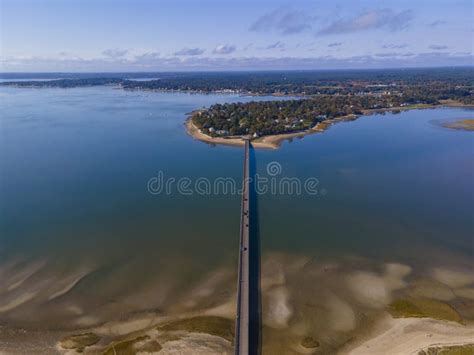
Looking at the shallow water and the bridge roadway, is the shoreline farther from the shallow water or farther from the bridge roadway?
the bridge roadway

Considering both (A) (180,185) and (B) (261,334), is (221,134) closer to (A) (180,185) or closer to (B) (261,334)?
(A) (180,185)

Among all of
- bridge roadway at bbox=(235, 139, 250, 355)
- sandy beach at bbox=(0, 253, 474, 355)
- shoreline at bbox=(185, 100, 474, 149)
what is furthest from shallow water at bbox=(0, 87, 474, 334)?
shoreline at bbox=(185, 100, 474, 149)

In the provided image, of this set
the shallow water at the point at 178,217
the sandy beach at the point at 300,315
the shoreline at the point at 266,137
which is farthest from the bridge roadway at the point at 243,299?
the shoreline at the point at 266,137

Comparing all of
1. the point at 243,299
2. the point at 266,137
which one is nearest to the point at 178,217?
the point at 243,299

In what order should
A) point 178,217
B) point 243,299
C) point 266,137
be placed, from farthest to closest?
point 266,137
point 178,217
point 243,299

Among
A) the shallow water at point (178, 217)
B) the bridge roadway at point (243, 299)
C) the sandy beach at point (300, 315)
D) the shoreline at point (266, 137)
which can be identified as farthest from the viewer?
the shoreline at point (266, 137)

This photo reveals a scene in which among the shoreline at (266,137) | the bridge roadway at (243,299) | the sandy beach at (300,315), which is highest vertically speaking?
the shoreline at (266,137)

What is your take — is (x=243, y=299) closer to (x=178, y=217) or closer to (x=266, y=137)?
(x=178, y=217)

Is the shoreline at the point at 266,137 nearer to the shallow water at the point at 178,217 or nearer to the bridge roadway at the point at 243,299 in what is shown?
the shallow water at the point at 178,217

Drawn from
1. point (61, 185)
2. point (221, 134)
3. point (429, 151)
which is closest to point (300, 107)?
point (221, 134)

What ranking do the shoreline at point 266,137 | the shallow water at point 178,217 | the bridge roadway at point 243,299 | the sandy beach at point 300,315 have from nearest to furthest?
the bridge roadway at point 243,299, the sandy beach at point 300,315, the shallow water at point 178,217, the shoreline at point 266,137
